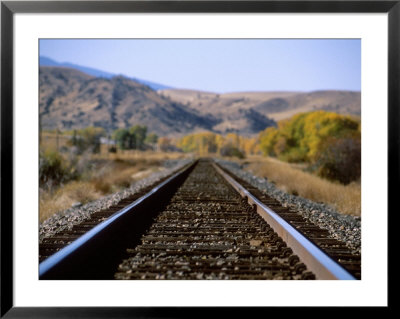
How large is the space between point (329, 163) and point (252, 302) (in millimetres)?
16867

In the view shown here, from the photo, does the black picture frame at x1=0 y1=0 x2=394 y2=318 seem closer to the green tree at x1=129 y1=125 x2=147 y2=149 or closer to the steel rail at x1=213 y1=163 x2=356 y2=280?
the steel rail at x1=213 y1=163 x2=356 y2=280

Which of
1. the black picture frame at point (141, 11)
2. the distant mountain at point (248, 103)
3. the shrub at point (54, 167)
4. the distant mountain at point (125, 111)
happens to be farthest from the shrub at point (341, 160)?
the distant mountain at point (248, 103)

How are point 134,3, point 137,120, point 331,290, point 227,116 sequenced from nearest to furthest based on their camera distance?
point 331,290
point 134,3
point 137,120
point 227,116

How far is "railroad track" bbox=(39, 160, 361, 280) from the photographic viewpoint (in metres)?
3.38

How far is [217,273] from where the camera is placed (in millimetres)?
3432

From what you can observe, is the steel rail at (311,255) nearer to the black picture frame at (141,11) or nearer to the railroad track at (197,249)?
the railroad track at (197,249)

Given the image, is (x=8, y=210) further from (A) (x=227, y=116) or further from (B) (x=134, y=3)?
(A) (x=227, y=116)

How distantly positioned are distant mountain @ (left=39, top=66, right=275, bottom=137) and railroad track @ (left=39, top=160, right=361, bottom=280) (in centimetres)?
4282

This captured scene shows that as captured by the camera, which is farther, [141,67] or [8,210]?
[141,67]

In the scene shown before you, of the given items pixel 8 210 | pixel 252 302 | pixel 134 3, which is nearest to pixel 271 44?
pixel 134 3

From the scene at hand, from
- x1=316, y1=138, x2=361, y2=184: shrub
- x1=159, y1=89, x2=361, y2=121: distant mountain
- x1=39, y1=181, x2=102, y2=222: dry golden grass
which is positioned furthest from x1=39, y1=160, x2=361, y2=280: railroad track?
x1=159, y1=89, x2=361, y2=121: distant mountain

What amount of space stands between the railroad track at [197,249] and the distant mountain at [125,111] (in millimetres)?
42822

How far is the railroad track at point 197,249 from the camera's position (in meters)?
3.38

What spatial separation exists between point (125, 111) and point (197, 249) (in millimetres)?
65691
